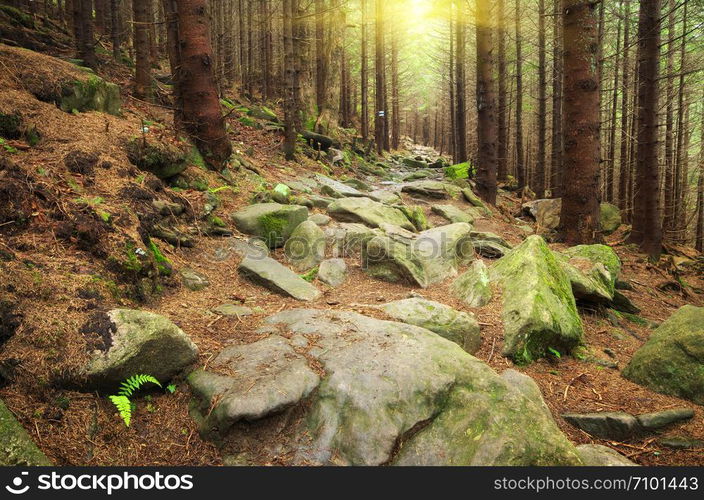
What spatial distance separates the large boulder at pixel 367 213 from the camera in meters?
7.50

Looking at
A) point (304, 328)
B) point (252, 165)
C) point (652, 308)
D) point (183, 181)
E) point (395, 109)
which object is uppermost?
point (395, 109)

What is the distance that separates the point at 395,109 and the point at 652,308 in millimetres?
33380

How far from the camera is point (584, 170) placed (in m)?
7.34

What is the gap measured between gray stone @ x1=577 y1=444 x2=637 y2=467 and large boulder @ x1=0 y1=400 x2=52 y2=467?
10.3 feet

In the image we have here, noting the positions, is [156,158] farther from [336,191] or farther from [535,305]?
[535,305]

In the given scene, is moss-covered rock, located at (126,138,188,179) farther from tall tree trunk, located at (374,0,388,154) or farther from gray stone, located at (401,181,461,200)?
tall tree trunk, located at (374,0,388,154)

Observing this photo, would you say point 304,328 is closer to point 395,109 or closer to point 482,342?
point 482,342

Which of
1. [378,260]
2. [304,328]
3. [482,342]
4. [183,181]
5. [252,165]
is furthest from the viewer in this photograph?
[252,165]

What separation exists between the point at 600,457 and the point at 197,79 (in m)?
7.71

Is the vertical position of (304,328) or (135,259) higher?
(135,259)

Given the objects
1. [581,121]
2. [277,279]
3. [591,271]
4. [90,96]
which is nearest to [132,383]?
[277,279]

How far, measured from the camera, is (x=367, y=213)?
25.0 ft

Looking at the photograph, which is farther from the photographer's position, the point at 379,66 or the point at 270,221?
the point at 379,66
